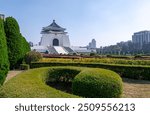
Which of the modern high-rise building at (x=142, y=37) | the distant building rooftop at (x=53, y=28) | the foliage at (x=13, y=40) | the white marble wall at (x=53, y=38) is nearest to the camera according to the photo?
the foliage at (x=13, y=40)

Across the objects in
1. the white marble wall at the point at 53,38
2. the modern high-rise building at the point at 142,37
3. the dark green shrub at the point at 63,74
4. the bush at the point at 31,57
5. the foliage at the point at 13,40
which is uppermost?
the modern high-rise building at the point at 142,37

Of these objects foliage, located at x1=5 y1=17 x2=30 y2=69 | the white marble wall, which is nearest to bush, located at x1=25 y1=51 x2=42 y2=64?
foliage, located at x1=5 y1=17 x2=30 y2=69

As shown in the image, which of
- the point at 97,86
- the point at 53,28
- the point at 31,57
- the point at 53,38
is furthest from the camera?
the point at 53,28

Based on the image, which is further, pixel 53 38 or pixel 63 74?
pixel 53 38

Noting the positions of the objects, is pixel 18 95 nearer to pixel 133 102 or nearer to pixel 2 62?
pixel 133 102

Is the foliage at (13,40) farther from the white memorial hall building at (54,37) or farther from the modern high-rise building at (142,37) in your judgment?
the modern high-rise building at (142,37)

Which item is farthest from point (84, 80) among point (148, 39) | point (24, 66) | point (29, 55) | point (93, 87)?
point (148, 39)

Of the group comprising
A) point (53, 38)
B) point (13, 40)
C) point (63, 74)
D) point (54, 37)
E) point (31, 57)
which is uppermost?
point (54, 37)

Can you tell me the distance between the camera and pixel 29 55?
2117 cm

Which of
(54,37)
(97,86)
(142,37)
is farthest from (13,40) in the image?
(142,37)

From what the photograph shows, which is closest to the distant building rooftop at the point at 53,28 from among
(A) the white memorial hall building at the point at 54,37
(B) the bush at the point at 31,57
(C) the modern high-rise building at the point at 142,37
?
(A) the white memorial hall building at the point at 54,37

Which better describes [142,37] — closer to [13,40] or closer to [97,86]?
[13,40]

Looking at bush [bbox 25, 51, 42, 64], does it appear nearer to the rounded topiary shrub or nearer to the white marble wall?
the rounded topiary shrub

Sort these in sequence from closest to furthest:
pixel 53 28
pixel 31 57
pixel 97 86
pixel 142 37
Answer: pixel 97 86 < pixel 31 57 < pixel 53 28 < pixel 142 37
